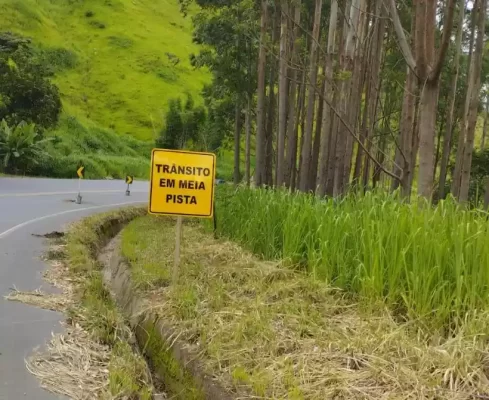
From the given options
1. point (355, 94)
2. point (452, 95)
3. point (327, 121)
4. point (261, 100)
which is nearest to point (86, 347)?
point (327, 121)

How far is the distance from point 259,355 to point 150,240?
637 cm

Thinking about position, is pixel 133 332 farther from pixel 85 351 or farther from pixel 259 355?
pixel 259 355

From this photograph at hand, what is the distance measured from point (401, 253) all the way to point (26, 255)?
20.9 ft

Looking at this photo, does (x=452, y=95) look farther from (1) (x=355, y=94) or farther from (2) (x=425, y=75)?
(2) (x=425, y=75)

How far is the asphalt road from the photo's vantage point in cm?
435

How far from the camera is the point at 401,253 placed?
14.9ft

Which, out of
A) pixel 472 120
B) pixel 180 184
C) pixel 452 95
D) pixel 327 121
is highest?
pixel 452 95

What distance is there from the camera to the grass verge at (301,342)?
3467mm

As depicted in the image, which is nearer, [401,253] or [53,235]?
[401,253]

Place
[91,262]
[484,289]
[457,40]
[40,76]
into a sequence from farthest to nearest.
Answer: [40,76]
[457,40]
[91,262]
[484,289]

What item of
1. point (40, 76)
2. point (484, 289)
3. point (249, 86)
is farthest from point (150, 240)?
point (40, 76)

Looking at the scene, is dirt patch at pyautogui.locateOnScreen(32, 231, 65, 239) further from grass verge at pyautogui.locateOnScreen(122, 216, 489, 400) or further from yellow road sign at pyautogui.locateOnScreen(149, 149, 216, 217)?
yellow road sign at pyautogui.locateOnScreen(149, 149, 216, 217)

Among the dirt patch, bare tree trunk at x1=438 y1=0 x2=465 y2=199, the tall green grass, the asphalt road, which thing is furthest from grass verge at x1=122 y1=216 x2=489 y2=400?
bare tree trunk at x1=438 y1=0 x2=465 y2=199

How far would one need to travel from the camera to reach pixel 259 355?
415 cm
